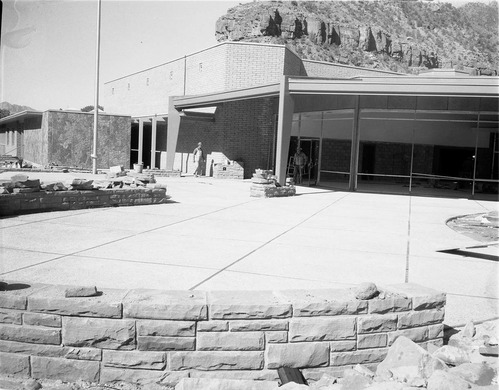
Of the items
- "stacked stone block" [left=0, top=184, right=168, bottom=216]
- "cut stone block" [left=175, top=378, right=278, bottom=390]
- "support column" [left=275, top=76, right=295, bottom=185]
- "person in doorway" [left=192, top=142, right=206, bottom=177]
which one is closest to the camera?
"cut stone block" [left=175, top=378, right=278, bottom=390]

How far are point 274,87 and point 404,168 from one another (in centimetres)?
1065

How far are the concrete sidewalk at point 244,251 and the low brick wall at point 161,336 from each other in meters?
1.68

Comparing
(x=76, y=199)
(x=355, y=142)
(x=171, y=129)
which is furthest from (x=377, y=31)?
(x=76, y=199)

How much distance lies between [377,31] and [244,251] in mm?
102804

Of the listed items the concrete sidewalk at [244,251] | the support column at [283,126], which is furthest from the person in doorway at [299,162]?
the concrete sidewalk at [244,251]

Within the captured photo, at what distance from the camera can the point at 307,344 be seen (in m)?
3.89

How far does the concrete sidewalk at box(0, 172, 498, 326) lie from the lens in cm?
586

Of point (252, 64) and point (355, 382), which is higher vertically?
point (252, 64)

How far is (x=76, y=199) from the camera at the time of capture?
11477 millimetres

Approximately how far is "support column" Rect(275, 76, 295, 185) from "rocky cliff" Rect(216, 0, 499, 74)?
74.3 m

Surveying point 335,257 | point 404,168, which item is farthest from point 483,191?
point 335,257

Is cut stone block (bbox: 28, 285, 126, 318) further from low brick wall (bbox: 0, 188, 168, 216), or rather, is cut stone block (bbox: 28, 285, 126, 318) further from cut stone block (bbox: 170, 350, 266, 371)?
low brick wall (bbox: 0, 188, 168, 216)

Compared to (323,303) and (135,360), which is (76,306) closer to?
(135,360)

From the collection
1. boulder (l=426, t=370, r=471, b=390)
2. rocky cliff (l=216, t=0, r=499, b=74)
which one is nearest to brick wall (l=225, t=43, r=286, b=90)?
boulder (l=426, t=370, r=471, b=390)
